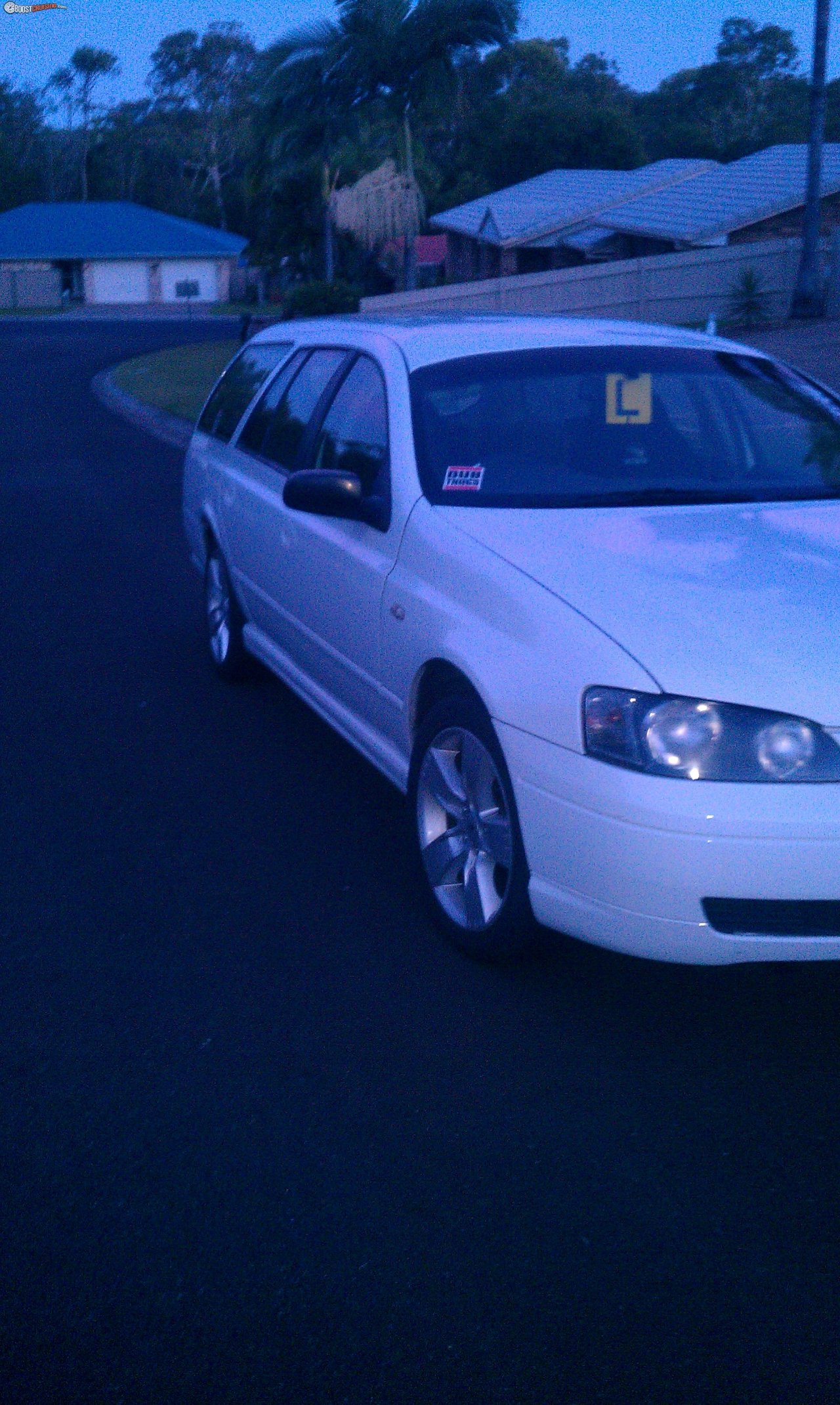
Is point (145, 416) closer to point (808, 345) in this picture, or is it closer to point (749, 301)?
point (808, 345)

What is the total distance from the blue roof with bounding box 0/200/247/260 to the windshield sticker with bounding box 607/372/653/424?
2782 inches

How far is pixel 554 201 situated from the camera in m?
41.5

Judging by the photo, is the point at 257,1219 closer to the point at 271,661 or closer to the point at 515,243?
the point at 271,661

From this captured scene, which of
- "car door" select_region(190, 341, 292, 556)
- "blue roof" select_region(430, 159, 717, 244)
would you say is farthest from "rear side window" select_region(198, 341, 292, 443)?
"blue roof" select_region(430, 159, 717, 244)

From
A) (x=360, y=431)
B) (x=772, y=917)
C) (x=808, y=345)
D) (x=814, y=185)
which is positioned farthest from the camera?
(x=814, y=185)

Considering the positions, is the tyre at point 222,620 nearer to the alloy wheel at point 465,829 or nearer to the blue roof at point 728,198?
the alloy wheel at point 465,829

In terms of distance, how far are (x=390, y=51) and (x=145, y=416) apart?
17.1m

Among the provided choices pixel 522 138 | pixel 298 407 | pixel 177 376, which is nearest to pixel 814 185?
pixel 177 376

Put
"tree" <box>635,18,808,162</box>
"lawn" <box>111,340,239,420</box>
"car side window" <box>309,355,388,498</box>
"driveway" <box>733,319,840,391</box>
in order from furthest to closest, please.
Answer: "tree" <box>635,18,808,162</box>
"lawn" <box>111,340,239,420</box>
"driveway" <box>733,319,840,391</box>
"car side window" <box>309,355,388,498</box>

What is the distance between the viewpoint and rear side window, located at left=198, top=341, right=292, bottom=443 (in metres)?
6.79

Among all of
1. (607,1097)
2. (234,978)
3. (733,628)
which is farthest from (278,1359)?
(733,628)

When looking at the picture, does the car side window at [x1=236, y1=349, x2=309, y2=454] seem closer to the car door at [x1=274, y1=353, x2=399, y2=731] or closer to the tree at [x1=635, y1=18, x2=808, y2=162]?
the car door at [x1=274, y1=353, x2=399, y2=731]

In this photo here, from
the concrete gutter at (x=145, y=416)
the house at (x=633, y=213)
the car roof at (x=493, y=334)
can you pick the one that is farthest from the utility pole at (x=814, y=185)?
the car roof at (x=493, y=334)

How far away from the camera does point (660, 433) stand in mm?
5094
